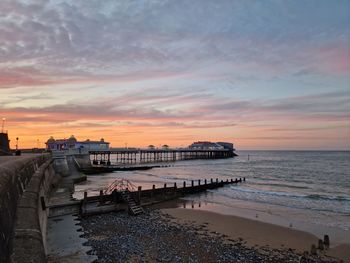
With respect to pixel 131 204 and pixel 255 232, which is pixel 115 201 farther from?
pixel 255 232

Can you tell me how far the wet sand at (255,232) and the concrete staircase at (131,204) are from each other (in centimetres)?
264

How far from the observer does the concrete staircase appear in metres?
27.5

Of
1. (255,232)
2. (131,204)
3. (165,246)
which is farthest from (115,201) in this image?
(255,232)

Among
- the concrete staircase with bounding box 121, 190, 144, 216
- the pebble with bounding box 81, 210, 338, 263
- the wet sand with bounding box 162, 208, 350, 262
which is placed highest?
the concrete staircase with bounding box 121, 190, 144, 216

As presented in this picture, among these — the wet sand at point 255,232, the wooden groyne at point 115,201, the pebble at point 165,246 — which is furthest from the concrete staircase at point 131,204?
the pebble at point 165,246

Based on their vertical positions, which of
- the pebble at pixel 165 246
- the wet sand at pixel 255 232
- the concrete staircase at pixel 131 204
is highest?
the concrete staircase at pixel 131 204

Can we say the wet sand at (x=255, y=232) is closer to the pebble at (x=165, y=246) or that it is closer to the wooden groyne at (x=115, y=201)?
the pebble at (x=165, y=246)

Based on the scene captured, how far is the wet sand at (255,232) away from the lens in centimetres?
2034

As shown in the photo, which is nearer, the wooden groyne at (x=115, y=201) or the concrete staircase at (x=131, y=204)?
the wooden groyne at (x=115, y=201)

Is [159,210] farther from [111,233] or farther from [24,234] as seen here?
[24,234]

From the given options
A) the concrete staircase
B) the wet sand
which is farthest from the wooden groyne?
the wet sand

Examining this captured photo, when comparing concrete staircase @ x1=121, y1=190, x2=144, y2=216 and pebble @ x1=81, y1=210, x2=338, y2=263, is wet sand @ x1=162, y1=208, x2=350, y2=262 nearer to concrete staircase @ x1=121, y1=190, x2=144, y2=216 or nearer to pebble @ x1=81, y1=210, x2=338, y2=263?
pebble @ x1=81, y1=210, x2=338, y2=263

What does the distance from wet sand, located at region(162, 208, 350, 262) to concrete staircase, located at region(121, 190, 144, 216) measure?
2641mm

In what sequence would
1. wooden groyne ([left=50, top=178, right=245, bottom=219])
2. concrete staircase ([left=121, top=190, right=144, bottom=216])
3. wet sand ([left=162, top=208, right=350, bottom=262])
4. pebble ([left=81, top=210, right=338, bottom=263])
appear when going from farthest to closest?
concrete staircase ([left=121, top=190, right=144, bottom=216]), wooden groyne ([left=50, top=178, right=245, bottom=219]), wet sand ([left=162, top=208, right=350, bottom=262]), pebble ([left=81, top=210, right=338, bottom=263])
